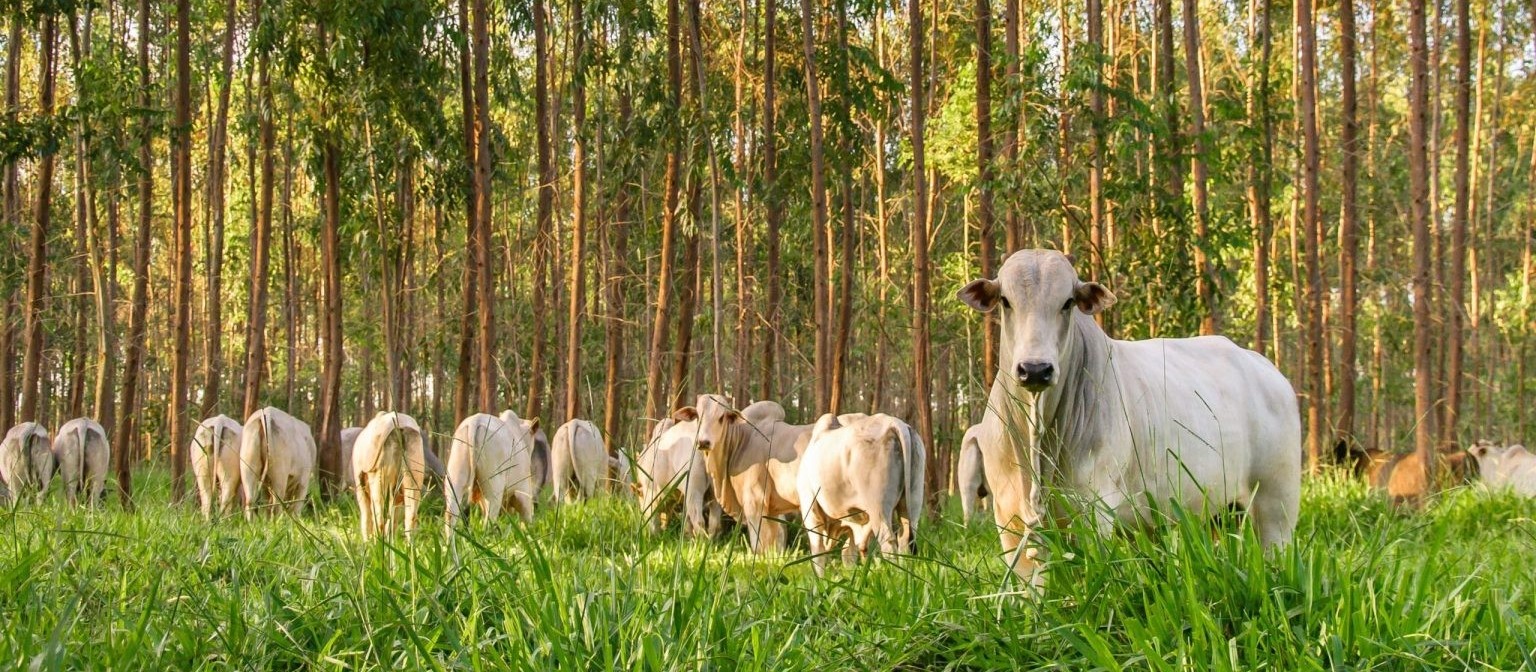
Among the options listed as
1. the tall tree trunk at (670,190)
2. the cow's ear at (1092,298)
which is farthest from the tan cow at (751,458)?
the cow's ear at (1092,298)

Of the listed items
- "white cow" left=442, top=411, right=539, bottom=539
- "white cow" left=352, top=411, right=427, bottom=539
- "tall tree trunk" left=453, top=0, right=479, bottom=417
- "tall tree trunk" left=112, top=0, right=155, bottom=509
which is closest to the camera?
"white cow" left=352, top=411, right=427, bottom=539

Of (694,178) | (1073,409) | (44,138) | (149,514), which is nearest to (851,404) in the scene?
(694,178)

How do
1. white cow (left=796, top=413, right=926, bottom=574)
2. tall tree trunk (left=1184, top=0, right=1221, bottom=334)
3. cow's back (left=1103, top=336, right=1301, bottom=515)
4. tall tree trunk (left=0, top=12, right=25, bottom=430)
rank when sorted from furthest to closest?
1. tall tree trunk (left=0, top=12, right=25, bottom=430)
2. tall tree trunk (left=1184, top=0, right=1221, bottom=334)
3. white cow (left=796, top=413, right=926, bottom=574)
4. cow's back (left=1103, top=336, right=1301, bottom=515)

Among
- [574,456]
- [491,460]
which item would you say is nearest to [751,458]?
[491,460]

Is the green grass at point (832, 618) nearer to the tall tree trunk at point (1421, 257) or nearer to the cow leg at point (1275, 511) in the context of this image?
the cow leg at point (1275, 511)

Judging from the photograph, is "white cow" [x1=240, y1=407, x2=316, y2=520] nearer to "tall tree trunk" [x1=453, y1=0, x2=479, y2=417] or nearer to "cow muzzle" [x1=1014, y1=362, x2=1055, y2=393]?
"tall tree trunk" [x1=453, y1=0, x2=479, y2=417]

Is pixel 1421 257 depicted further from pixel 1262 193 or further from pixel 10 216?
pixel 10 216

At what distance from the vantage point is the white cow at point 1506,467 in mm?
11953

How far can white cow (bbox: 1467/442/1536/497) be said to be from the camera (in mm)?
11953

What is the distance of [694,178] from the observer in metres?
15.6

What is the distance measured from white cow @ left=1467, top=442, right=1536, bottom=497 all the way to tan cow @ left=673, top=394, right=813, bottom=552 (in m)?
5.59

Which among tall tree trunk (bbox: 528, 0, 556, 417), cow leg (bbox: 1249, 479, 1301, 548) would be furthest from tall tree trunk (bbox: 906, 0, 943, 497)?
cow leg (bbox: 1249, 479, 1301, 548)

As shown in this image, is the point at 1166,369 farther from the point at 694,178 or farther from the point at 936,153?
the point at 936,153

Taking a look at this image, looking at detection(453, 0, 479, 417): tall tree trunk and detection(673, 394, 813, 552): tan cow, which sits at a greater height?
detection(453, 0, 479, 417): tall tree trunk
